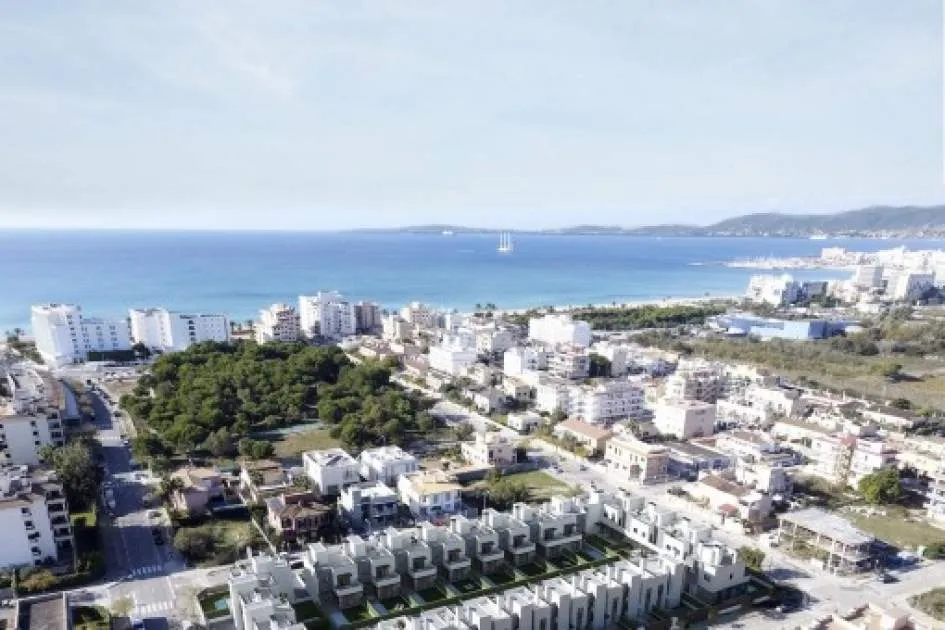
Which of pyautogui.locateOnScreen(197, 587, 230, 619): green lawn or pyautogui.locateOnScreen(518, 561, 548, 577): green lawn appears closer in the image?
pyautogui.locateOnScreen(197, 587, 230, 619): green lawn

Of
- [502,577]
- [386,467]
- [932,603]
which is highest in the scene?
[386,467]

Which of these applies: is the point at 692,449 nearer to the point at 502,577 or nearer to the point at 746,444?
the point at 746,444

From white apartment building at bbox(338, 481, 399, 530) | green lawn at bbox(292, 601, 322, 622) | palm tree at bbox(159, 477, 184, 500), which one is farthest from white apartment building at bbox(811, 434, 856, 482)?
palm tree at bbox(159, 477, 184, 500)

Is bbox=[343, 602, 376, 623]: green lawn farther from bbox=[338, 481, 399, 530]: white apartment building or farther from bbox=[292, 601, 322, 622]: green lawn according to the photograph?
bbox=[338, 481, 399, 530]: white apartment building

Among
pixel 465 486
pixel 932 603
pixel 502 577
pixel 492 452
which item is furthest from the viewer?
pixel 492 452

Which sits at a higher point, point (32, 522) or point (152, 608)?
point (32, 522)

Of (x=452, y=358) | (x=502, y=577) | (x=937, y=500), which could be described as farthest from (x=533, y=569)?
(x=452, y=358)

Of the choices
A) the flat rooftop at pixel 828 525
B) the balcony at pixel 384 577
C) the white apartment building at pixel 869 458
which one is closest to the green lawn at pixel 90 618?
the balcony at pixel 384 577
